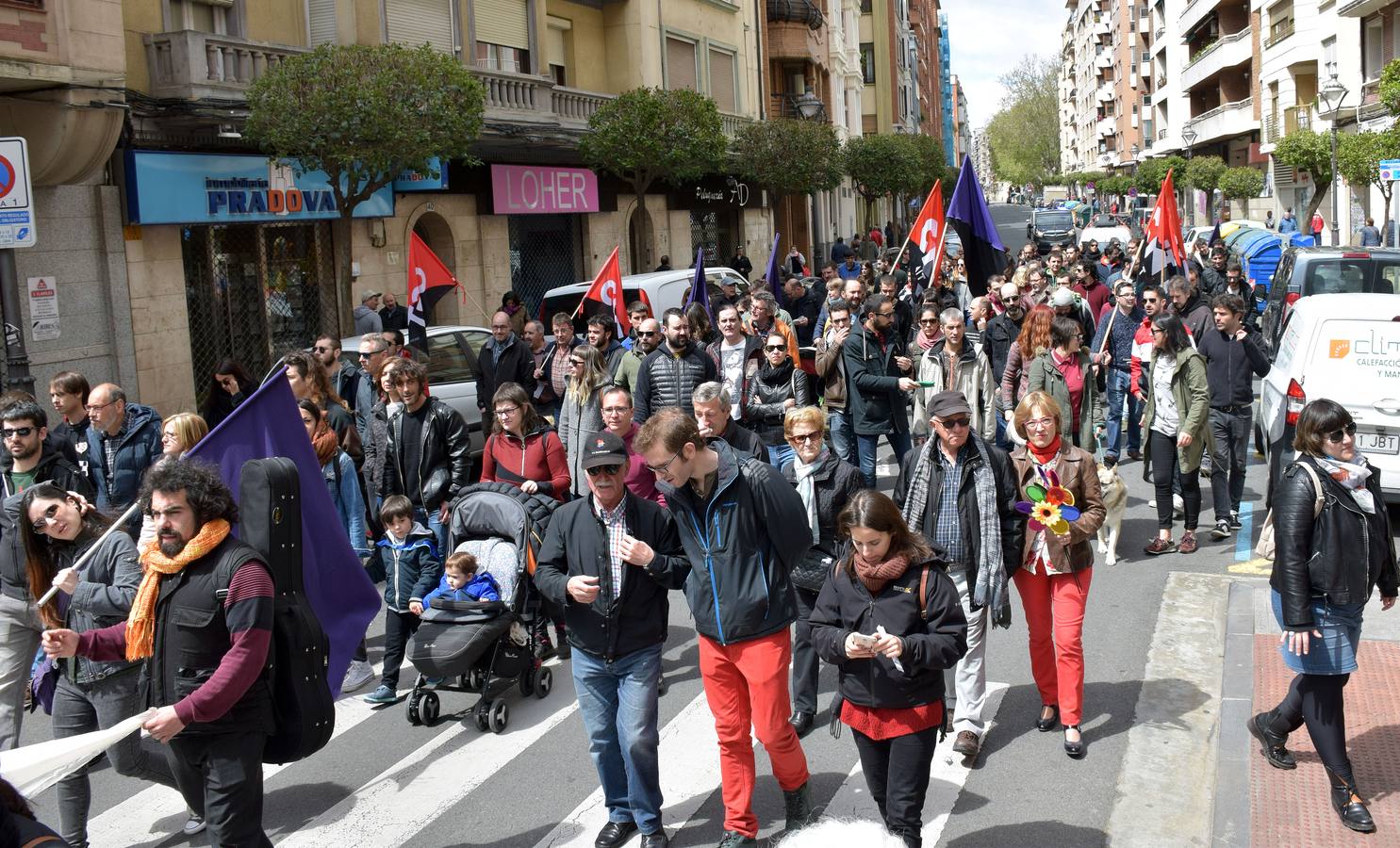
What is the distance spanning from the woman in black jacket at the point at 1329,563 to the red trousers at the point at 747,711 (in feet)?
6.73

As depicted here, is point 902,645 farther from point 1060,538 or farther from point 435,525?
point 435,525

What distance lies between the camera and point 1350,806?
5.36 meters

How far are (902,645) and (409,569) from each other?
397cm

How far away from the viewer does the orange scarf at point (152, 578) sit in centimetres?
441

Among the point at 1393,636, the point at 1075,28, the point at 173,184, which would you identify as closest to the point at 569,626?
the point at 1393,636

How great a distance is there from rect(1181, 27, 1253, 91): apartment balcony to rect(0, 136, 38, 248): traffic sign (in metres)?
51.4

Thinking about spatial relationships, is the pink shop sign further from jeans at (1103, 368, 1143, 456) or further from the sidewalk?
the sidewalk

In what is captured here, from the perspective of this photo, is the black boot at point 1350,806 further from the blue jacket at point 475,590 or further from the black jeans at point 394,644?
the black jeans at point 394,644

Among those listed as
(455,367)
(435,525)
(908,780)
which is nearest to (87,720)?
→ (435,525)

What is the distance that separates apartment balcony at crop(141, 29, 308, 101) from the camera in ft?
54.6

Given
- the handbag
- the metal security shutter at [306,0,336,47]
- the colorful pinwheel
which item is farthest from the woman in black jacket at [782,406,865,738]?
the metal security shutter at [306,0,336,47]

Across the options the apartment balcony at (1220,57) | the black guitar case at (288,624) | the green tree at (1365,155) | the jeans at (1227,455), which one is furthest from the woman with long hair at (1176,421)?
the apartment balcony at (1220,57)

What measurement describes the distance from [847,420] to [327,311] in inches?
480

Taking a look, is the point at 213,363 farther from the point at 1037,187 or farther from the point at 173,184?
the point at 1037,187
